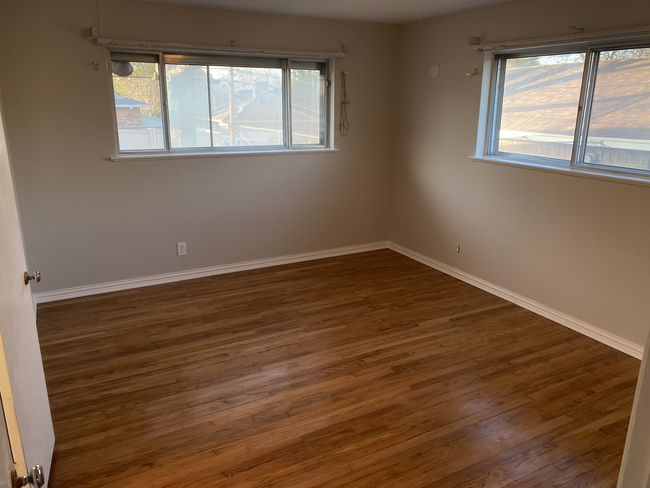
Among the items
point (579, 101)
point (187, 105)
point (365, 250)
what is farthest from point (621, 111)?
point (187, 105)

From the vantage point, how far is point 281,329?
3.46 m

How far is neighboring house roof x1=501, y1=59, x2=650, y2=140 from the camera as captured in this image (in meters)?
3.04

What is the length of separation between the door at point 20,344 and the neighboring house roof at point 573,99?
340 centimetres

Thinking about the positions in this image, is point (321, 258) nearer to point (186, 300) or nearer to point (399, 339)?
point (186, 300)

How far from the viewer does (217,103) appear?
4.27 meters

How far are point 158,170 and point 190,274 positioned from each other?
979mm

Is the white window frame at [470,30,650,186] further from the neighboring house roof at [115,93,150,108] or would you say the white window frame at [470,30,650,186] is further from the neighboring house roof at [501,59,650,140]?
the neighboring house roof at [115,93,150,108]

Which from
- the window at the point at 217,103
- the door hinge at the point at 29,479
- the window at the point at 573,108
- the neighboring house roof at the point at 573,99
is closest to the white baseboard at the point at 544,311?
the window at the point at 573,108

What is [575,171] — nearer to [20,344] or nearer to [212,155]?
[212,155]

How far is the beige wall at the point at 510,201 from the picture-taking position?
3.13 metres

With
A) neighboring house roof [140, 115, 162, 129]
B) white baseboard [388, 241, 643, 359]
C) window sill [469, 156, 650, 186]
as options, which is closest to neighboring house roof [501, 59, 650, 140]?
window sill [469, 156, 650, 186]

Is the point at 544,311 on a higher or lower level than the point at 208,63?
lower

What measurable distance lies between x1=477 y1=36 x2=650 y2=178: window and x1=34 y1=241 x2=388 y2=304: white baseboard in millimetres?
1753

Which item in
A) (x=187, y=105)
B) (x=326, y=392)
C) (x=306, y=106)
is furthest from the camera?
(x=306, y=106)
